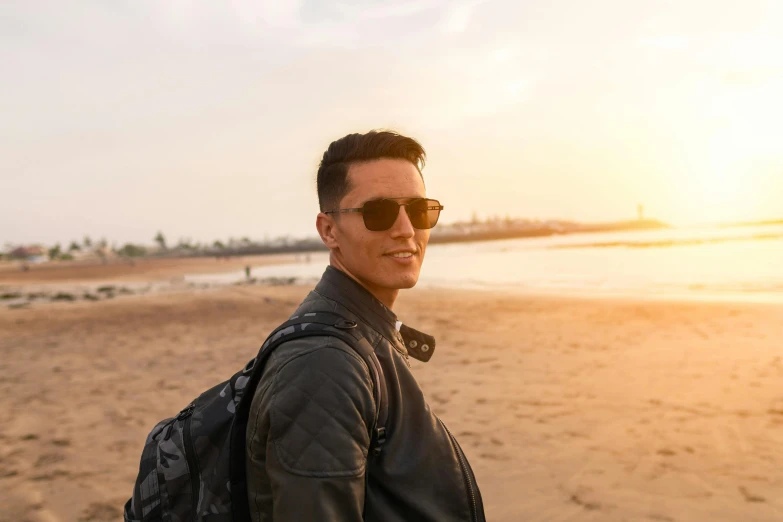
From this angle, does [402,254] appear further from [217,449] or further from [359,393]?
[217,449]

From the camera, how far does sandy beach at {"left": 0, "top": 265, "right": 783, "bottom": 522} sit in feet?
13.5

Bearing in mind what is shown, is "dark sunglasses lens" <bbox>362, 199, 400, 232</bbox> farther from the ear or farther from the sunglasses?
the ear

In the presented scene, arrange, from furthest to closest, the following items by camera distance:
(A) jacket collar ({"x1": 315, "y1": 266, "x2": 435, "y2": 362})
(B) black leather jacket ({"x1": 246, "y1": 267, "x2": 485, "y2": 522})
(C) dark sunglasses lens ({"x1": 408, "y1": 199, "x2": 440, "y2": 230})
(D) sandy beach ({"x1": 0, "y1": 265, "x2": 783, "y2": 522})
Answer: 1. (D) sandy beach ({"x1": 0, "y1": 265, "x2": 783, "y2": 522})
2. (C) dark sunglasses lens ({"x1": 408, "y1": 199, "x2": 440, "y2": 230})
3. (A) jacket collar ({"x1": 315, "y1": 266, "x2": 435, "y2": 362})
4. (B) black leather jacket ({"x1": 246, "y1": 267, "x2": 485, "y2": 522})

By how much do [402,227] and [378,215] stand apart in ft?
0.33

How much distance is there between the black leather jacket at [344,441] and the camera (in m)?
1.33

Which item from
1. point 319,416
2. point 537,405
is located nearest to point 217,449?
point 319,416

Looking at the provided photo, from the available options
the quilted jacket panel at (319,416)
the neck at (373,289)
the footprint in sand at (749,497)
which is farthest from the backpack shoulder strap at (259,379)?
the footprint in sand at (749,497)

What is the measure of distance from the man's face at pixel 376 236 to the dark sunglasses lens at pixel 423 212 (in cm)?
4

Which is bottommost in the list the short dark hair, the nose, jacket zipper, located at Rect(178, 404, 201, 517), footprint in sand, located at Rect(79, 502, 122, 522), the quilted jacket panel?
footprint in sand, located at Rect(79, 502, 122, 522)

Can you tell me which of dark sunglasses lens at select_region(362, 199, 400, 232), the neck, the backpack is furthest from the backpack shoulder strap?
dark sunglasses lens at select_region(362, 199, 400, 232)

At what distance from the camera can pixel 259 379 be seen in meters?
1.58

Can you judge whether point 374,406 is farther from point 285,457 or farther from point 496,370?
point 496,370

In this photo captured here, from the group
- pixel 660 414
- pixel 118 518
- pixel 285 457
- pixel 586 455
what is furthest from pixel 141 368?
pixel 285 457

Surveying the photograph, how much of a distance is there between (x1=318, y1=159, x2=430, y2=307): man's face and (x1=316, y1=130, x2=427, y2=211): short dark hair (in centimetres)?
3
